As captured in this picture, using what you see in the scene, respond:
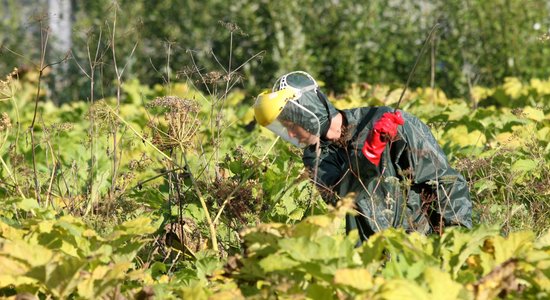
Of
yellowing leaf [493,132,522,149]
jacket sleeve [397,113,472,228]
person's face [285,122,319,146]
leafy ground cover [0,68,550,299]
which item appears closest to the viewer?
leafy ground cover [0,68,550,299]

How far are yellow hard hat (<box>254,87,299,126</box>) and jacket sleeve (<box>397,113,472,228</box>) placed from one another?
1.70 feet

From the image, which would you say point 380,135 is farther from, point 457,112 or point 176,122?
point 457,112

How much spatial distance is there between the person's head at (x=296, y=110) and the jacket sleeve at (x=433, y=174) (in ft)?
1.16

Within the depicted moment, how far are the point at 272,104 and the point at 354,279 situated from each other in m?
1.43

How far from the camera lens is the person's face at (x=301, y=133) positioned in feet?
14.4

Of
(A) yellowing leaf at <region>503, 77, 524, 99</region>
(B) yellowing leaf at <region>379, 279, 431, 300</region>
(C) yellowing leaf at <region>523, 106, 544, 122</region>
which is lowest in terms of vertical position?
(A) yellowing leaf at <region>503, 77, 524, 99</region>

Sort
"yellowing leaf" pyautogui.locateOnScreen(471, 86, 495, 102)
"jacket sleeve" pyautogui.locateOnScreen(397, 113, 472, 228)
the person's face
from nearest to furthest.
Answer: the person's face
"jacket sleeve" pyautogui.locateOnScreen(397, 113, 472, 228)
"yellowing leaf" pyautogui.locateOnScreen(471, 86, 495, 102)

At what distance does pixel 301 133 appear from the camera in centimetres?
440

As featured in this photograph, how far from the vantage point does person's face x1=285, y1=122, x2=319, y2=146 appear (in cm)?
439

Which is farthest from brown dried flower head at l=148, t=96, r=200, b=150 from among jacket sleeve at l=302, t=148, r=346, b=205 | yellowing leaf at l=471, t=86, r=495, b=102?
yellowing leaf at l=471, t=86, r=495, b=102

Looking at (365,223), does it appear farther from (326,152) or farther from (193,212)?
(193,212)

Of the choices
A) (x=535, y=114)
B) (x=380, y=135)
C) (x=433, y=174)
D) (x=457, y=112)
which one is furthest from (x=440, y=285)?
(x=457, y=112)

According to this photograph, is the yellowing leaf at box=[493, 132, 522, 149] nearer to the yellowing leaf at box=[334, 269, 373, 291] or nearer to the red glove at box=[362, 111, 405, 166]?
the red glove at box=[362, 111, 405, 166]

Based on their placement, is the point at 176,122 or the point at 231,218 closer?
the point at 176,122
